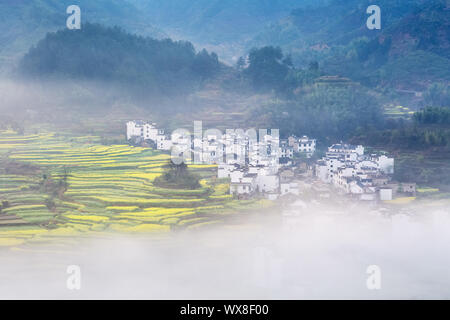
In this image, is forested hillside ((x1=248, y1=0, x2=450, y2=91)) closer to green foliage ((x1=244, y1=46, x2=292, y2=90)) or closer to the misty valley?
the misty valley

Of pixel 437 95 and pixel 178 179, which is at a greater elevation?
pixel 437 95

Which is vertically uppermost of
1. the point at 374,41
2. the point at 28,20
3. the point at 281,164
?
the point at 28,20

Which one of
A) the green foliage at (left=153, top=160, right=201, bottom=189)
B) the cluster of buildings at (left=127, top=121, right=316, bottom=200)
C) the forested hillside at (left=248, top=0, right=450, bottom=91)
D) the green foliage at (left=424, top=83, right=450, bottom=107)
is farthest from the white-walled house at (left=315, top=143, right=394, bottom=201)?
the forested hillside at (left=248, top=0, right=450, bottom=91)

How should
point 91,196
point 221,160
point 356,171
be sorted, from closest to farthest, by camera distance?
point 91,196 → point 356,171 → point 221,160

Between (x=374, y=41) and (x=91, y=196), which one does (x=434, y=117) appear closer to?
(x=374, y=41)

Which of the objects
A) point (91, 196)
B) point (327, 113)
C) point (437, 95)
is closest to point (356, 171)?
point (91, 196)

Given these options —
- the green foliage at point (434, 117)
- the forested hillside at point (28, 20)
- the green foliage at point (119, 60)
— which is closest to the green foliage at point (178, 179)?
the green foliage at point (434, 117)
